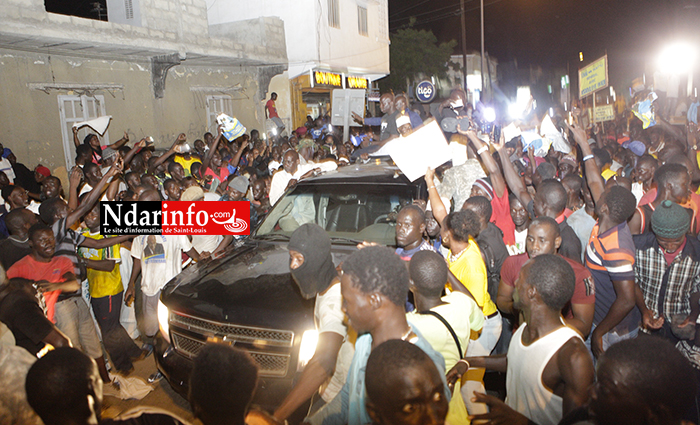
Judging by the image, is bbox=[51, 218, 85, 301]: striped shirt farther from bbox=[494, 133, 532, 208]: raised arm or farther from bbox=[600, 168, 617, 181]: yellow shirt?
bbox=[600, 168, 617, 181]: yellow shirt

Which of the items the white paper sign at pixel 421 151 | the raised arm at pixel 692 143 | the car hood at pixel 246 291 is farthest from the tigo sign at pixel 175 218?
the raised arm at pixel 692 143

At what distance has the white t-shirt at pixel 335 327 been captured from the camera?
2.29 metres

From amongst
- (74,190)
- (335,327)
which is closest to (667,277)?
(335,327)

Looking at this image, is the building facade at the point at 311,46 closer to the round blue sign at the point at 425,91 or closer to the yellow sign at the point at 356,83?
the yellow sign at the point at 356,83

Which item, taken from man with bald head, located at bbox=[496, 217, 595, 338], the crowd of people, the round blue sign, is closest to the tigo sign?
the crowd of people

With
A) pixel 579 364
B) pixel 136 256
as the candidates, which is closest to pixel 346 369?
pixel 579 364

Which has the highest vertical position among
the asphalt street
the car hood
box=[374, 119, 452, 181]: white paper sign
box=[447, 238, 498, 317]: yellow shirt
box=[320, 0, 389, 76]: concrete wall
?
box=[320, 0, 389, 76]: concrete wall

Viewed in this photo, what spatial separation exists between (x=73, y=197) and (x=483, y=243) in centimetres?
407

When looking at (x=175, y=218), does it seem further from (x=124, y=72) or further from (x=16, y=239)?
(x=124, y=72)

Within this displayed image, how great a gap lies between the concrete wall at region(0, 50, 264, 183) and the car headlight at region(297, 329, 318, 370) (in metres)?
7.80

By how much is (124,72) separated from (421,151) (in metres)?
10.5

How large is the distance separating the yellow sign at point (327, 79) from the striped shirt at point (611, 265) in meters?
18.3

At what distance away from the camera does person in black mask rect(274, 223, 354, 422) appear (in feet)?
7.45

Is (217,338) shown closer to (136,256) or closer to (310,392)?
(310,392)
